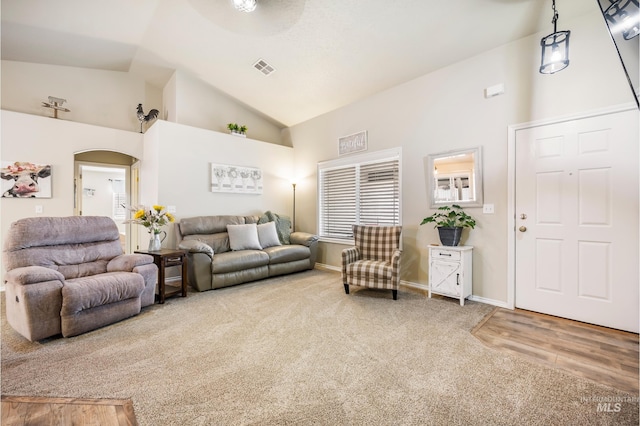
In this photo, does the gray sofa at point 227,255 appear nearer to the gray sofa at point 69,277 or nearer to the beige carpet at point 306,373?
the gray sofa at point 69,277

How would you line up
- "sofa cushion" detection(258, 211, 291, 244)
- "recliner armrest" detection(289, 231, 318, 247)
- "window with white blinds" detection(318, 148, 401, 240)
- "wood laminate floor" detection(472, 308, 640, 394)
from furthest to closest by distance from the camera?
1. "sofa cushion" detection(258, 211, 291, 244)
2. "recliner armrest" detection(289, 231, 318, 247)
3. "window with white blinds" detection(318, 148, 401, 240)
4. "wood laminate floor" detection(472, 308, 640, 394)

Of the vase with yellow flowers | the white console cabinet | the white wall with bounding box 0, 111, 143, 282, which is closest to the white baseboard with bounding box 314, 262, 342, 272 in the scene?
the white console cabinet

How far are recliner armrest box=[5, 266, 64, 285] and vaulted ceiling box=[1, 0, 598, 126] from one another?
9.80ft

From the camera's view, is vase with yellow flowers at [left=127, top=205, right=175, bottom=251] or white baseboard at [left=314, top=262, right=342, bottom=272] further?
white baseboard at [left=314, top=262, right=342, bottom=272]

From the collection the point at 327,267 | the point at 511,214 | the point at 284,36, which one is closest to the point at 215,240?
the point at 327,267

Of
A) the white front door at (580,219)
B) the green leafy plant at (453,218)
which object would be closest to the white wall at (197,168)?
the green leafy plant at (453,218)

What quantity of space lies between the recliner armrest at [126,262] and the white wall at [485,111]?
3.35 metres

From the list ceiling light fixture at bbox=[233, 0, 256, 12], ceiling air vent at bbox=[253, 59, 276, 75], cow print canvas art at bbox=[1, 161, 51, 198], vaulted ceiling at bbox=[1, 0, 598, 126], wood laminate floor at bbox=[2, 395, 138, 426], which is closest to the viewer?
wood laminate floor at bbox=[2, 395, 138, 426]

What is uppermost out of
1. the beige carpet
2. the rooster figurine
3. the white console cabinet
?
the rooster figurine

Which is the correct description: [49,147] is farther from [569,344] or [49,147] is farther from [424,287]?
[569,344]

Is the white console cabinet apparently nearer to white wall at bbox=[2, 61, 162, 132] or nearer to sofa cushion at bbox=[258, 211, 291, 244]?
sofa cushion at bbox=[258, 211, 291, 244]

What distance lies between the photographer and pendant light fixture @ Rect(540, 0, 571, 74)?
237 cm

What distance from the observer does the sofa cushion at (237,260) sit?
3764 millimetres

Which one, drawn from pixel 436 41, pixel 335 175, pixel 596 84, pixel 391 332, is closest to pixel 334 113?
pixel 335 175
